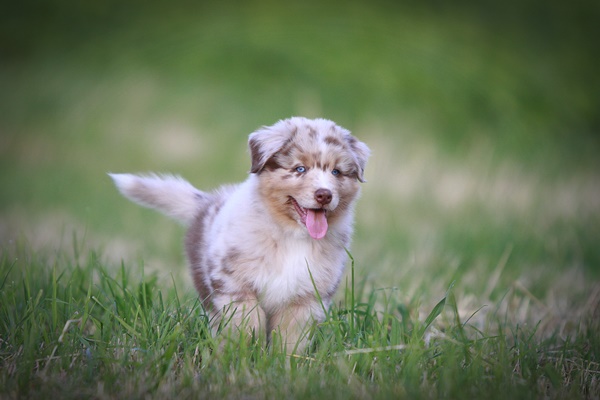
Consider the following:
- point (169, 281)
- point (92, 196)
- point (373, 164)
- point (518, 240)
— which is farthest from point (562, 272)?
point (92, 196)

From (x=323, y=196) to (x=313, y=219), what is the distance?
8.1 inches

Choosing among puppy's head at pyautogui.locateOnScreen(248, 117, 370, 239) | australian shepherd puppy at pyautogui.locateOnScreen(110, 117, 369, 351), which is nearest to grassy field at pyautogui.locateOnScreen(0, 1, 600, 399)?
australian shepherd puppy at pyautogui.locateOnScreen(110, 117, 369, 351)

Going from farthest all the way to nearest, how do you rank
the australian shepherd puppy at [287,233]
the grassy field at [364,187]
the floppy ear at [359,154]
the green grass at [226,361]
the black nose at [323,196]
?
the floppy ear at [359,154]
the australian shepherd puppy at [287,233]
the black nose at [323,196]
the grassy field at [364,187]
the green grass at [226,361]

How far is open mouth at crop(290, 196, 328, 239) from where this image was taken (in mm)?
4352

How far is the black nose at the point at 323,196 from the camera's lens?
4.22 m

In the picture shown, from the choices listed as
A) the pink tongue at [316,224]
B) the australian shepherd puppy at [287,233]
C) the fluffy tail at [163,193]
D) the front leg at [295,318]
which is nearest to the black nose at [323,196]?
the australian shepherd puppy at [287,233]

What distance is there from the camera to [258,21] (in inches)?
609

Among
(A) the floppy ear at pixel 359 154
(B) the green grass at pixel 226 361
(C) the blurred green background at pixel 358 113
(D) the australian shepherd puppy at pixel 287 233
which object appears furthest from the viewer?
(C) the blurred green background at pixel 358 113

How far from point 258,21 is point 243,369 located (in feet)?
41.2

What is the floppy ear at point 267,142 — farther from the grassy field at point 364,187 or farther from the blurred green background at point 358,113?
the blurred green background at point 358,113

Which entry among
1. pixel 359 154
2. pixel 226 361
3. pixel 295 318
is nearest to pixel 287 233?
pixel 295 318

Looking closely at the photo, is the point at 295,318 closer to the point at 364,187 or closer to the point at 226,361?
the point at 226,361

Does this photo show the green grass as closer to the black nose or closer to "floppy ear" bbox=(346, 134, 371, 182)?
the black nose

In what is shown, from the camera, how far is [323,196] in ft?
13.9
